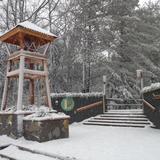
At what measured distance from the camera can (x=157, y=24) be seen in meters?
21.1

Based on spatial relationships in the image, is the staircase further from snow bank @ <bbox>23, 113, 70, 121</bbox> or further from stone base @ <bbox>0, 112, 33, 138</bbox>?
stone base @ <bbox>0, 112, 33, 138</bbox>

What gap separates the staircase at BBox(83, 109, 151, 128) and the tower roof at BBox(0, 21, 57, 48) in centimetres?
472

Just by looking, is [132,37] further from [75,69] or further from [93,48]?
[75,69]

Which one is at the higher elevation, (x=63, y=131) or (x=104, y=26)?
(x=104, y=26)

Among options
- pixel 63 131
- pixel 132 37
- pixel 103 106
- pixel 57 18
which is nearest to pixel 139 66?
pixel 132 37

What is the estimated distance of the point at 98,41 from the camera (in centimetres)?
1948

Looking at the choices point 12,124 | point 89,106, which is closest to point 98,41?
point 89,106

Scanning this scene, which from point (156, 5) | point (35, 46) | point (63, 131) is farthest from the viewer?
point (156, 5)

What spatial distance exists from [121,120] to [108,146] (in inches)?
211

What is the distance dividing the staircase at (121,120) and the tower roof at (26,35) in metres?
4.72

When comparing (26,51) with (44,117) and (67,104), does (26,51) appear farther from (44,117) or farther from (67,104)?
(67,104)

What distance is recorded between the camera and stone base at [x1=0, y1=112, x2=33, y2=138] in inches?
386

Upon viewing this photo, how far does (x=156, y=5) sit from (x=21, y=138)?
17202 mm

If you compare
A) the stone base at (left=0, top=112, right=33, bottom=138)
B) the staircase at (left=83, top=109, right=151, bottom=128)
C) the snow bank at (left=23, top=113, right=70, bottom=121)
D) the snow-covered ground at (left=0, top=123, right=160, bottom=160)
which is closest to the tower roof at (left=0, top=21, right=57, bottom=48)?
the stone base at (left=0, top=112, right=33, bottom=138)
